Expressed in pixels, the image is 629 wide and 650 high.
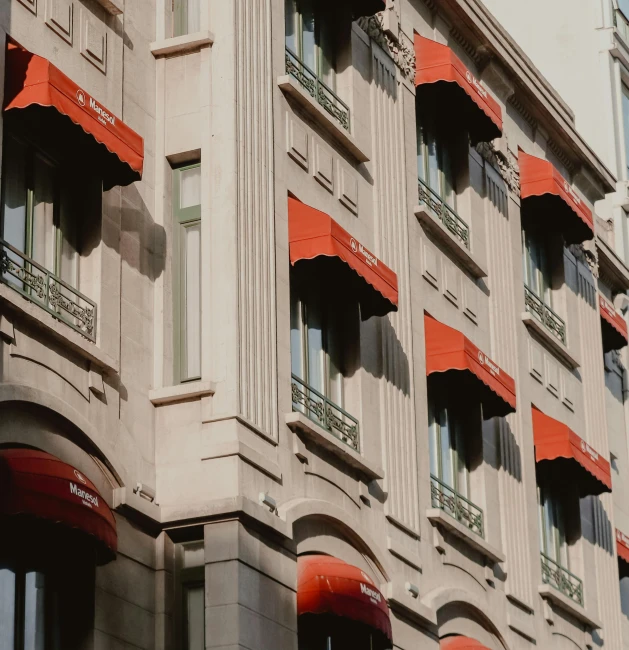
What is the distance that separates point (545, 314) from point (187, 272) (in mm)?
13552

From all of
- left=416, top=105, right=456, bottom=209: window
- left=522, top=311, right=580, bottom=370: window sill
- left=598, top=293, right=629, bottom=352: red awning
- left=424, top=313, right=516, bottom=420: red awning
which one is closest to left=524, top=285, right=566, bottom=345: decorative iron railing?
left=522, top=311, right=580, bottom=370: window sill

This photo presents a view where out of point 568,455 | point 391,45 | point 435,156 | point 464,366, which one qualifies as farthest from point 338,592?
point 435,156

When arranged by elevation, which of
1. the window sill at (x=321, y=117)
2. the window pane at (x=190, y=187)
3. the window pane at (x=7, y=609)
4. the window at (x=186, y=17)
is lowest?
the window pane at (x=7, y=609)

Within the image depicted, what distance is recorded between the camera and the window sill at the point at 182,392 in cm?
2134

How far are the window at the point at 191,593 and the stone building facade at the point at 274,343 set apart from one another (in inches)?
1.2

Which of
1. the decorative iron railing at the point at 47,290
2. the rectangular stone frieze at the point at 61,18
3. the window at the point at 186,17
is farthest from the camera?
the window at the point at 186,17

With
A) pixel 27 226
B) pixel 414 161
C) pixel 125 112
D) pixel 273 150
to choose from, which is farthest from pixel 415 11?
pixel 27 226

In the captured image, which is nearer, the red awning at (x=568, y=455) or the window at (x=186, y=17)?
the window at (x=186, y=17)

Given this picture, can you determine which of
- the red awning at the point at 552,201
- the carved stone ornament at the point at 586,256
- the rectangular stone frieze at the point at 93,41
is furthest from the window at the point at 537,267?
the rectangular stone frieze at the point at 93,41

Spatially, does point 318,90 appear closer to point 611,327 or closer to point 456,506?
point 456,506

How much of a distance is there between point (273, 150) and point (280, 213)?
0.87m

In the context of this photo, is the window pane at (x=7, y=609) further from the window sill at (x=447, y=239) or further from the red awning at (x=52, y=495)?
the window sill at (x=447, y=239)

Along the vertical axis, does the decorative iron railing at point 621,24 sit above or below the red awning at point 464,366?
above

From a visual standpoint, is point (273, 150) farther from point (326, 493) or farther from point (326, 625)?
point (326, 625)
